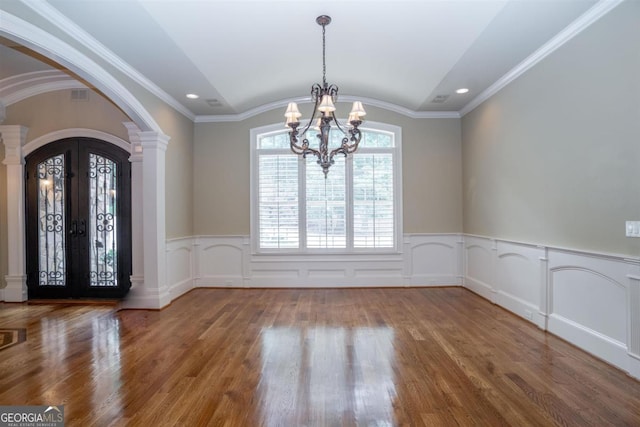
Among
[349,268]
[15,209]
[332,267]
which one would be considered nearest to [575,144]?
[349,268]

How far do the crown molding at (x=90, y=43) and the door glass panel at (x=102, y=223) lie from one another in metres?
1.48

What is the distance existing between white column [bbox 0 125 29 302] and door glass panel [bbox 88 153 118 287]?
1.02 meters

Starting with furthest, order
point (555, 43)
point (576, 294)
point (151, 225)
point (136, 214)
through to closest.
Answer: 1. point (136, 214)
2. point (151, 225)
3. point (555, 43)
4. point (576, 294)

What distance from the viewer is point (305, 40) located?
3727 millimetres

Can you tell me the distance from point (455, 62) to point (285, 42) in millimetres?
2013

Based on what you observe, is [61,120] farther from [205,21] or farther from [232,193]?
[205,21]

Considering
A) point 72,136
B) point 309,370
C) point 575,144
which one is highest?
point 72,136

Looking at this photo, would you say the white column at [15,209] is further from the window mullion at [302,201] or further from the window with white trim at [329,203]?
the window mullion at [302,201]

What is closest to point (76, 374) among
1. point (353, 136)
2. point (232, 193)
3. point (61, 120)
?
point (353, 136)

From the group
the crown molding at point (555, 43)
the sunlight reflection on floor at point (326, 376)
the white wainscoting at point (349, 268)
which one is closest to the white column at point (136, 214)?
the white wainscoting at point (349, 268)

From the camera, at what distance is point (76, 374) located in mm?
2727

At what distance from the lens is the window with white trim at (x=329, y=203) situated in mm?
5855

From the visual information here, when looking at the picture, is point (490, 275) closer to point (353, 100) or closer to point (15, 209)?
point (353, 100)

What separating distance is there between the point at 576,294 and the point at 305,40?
12.5 ft
